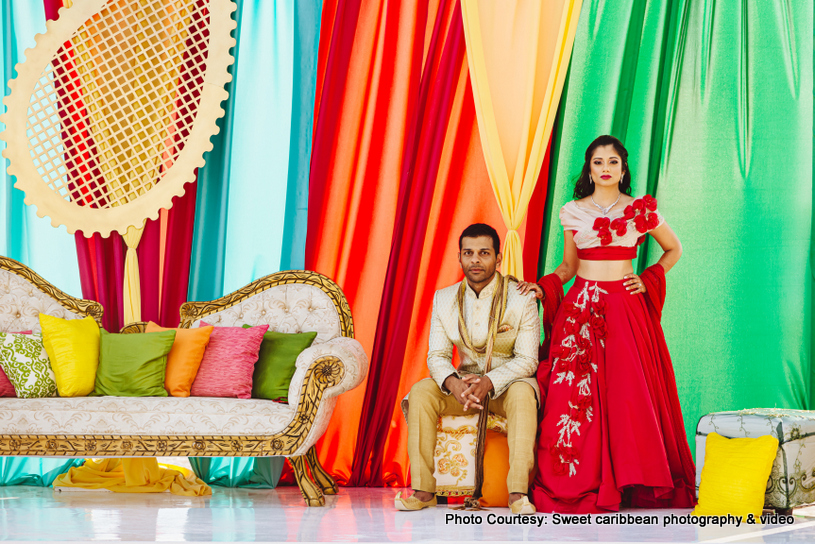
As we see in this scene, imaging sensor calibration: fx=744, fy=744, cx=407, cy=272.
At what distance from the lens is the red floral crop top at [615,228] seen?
10.2 ft

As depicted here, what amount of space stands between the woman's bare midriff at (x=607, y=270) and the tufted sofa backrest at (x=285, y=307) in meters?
1.13

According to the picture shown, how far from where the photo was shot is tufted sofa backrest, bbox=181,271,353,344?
349cm

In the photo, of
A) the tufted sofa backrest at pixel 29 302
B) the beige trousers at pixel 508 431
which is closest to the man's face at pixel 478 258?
the beige trousers at pixel 508 431

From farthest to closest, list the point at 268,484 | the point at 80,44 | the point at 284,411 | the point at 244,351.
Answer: the point at 80,44, the point at 268,484, the point at 244,351, the point at 284,411

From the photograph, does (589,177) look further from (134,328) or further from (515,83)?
(134,328)

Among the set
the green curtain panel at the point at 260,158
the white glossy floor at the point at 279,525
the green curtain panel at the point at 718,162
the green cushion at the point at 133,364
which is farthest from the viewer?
the green curtain panel at the point at 260,158

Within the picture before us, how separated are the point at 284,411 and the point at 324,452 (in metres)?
0.87

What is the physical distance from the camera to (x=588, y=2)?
3793mm

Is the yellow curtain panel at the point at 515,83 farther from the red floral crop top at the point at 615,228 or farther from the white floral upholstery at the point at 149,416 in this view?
the white floral upholstery at the point at 149,416

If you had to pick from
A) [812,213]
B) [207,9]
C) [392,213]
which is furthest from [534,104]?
[207,9]

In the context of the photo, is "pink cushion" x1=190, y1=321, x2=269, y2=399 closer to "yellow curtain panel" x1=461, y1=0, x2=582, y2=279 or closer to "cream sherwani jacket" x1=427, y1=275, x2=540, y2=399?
"cream sherwani jacket" x1=427, y1=275, x2=540, y2=399

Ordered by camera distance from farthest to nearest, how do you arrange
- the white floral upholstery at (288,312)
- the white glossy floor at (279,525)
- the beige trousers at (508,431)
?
the white floral upholstery at (288,312) → the beige trousers at (508,431) → the white glossy floor at (279,525)

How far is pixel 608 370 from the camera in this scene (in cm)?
301

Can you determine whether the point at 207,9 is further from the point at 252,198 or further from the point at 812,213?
the point at 812,213
